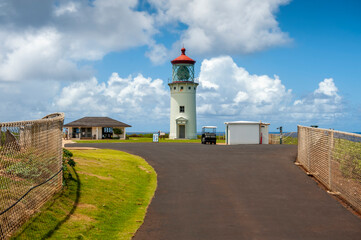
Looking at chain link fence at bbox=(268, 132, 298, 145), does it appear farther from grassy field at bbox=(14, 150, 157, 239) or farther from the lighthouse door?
grassy field at bbox=(14, 150, 157, 239)

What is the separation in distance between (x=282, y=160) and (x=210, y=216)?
1277 cm

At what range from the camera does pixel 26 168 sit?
10.4 meters

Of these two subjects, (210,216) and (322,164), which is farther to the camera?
(322,164)

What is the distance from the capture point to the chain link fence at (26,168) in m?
8.50

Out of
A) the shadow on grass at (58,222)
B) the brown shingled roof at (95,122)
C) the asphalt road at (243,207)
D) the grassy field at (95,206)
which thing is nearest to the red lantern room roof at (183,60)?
the brown shingled roof at (95,122)

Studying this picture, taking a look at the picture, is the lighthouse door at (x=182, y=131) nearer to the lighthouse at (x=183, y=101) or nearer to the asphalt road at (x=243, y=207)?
the lighthouse at (x=183, y=101)

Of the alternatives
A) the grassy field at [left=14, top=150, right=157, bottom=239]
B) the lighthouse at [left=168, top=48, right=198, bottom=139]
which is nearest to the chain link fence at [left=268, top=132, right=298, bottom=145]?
the lighthouse at [left=168, top=48, right=198, bottom=139]

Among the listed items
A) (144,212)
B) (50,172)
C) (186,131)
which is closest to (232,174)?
(144,212)

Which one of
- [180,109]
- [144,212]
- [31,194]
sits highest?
[180,109]

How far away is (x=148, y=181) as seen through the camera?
17.5 m

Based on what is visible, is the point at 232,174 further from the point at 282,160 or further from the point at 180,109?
the point at 180,109

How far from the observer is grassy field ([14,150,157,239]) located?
31.4ft

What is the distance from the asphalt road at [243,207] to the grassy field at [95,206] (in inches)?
22.1

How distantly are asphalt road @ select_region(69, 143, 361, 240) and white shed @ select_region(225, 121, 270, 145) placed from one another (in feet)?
76.4
